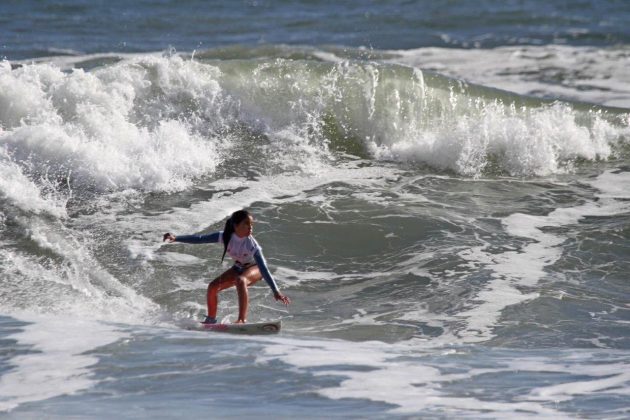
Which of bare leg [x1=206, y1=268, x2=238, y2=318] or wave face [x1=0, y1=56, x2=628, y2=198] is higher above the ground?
wave face [x1=0, y1=56, x2=628, y2=198]

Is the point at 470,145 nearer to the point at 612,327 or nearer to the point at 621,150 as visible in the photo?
the point at 621,150

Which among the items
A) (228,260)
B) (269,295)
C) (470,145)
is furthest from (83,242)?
(470,145)

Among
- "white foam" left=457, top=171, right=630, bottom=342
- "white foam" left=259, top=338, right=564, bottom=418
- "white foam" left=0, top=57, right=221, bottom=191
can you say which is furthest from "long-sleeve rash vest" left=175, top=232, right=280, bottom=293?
"white foam" left=0, top=57, right=221, bottom=191

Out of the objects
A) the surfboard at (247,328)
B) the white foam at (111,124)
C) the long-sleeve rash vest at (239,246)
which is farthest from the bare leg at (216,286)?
the white foam at (111,124)

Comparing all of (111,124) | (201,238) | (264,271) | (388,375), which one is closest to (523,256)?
(264,271)

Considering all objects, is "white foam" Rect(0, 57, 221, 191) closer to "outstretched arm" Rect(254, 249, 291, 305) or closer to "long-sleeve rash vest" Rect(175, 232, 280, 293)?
"long-sleeve rash vest" Rect(175, 232, 280, 293)

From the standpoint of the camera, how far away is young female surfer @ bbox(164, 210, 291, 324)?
8711 mm

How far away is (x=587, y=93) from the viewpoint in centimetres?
1892

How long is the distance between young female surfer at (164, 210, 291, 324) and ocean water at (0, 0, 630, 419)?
42 centimetres

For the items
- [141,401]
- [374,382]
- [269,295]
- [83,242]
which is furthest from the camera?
[83,242]

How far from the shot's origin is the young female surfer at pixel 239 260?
8.71 m

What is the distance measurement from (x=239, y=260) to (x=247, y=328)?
77 centimetres

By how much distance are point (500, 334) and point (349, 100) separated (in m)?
7.55

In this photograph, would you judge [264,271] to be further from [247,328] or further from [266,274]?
[247,328]
